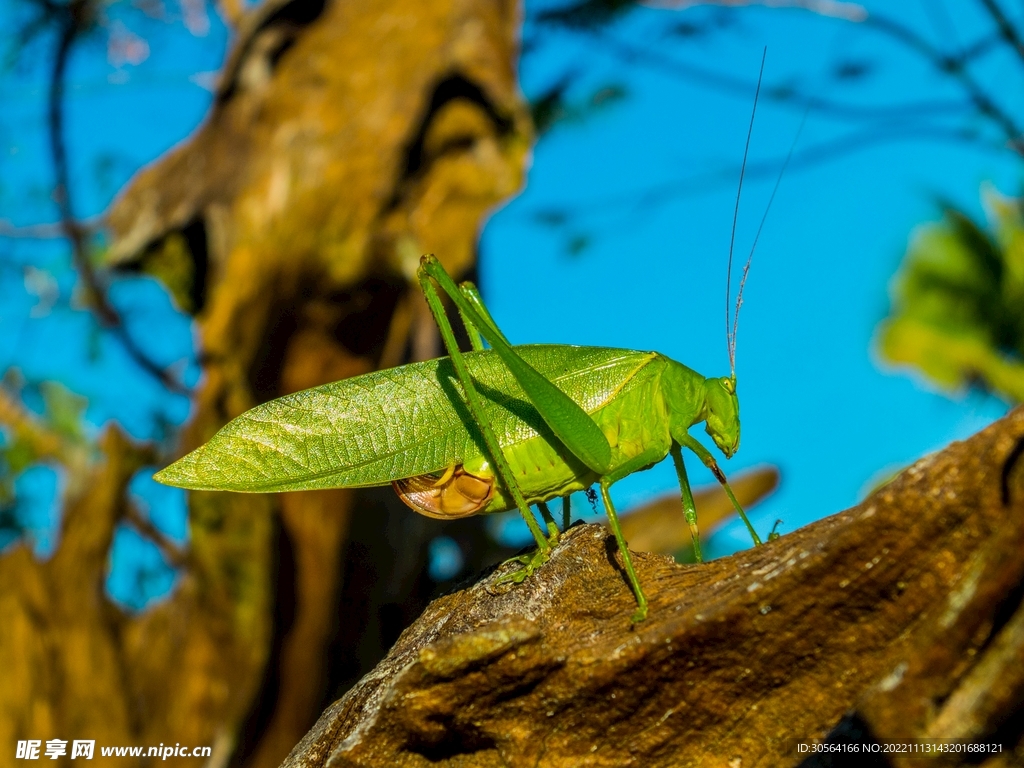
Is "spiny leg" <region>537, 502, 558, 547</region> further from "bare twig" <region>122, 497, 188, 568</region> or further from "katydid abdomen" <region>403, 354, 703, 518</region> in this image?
"bare twig" <region>122, 497, 188, 568</region>

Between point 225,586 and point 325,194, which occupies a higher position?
point 325,194

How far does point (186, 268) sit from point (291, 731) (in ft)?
11.9

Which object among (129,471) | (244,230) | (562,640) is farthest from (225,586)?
(562,640)

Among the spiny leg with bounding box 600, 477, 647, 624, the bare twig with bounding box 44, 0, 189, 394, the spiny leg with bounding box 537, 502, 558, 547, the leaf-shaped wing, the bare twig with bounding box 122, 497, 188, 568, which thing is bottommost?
the spiny leg with bounding box 600, 477, 647, 624

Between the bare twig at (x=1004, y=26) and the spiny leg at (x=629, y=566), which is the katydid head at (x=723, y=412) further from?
the bare twig at (x=1004, y=26)

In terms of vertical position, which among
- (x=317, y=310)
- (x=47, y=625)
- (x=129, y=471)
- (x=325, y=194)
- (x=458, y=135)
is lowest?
(x=47, y=625)

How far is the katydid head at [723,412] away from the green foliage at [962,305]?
8475 mm

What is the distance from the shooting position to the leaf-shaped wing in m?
2.18

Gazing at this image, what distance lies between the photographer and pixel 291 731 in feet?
17.9

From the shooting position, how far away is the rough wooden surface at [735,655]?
138cm

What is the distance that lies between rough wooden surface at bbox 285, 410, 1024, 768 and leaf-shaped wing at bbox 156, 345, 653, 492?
66cm

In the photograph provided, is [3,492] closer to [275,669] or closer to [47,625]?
[47,625]

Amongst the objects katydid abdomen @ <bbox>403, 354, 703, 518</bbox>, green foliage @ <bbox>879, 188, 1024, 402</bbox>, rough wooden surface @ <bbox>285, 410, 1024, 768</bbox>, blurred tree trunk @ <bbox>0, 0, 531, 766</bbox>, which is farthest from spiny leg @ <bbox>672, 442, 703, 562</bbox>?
green foliage @ <bbox>879, 188, 1024, 402</bbox>

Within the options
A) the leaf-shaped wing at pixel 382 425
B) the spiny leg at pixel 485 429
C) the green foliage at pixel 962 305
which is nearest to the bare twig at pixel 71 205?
the leaf-shaped wing at pixel 382 425
